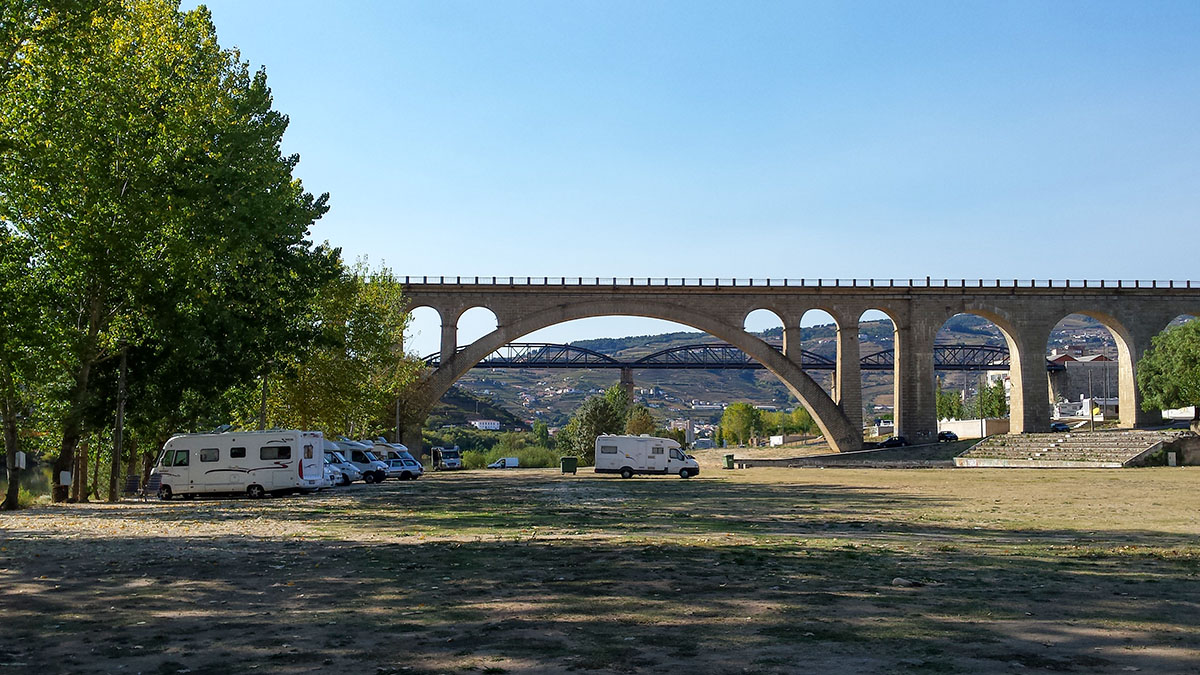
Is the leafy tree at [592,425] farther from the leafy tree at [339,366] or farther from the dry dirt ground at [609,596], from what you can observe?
the dry dirt ground at [609,596]

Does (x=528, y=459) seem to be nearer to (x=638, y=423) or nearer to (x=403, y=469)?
(x=638, y=423)

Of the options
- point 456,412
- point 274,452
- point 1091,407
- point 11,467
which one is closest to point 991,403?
point 1091,407

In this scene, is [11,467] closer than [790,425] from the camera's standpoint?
Yes

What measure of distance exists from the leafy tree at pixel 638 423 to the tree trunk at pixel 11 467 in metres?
62.3

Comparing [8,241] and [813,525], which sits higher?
[8,241]

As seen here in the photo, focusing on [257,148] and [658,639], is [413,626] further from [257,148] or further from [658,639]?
[257,148]

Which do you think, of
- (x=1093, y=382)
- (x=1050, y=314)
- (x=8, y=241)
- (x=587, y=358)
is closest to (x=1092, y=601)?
(x=8, y=241)

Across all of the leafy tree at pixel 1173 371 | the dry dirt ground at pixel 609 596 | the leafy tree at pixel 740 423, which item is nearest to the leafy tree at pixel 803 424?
the leafy tree at pixel 740 423

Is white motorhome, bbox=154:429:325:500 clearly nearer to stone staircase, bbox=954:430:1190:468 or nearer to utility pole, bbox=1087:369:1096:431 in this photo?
stone staircase, bbox=954:430:1190:468

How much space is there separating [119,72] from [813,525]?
20541 mm

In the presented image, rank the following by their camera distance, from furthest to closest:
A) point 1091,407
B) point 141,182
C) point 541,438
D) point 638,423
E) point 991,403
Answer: point 541,438 < point 991,403 < point 638,423 < point 1091,407 < point 141,182

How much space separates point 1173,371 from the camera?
62.5 meters

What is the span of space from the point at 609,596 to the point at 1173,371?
63913mm

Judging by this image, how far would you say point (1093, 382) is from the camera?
127188mm
